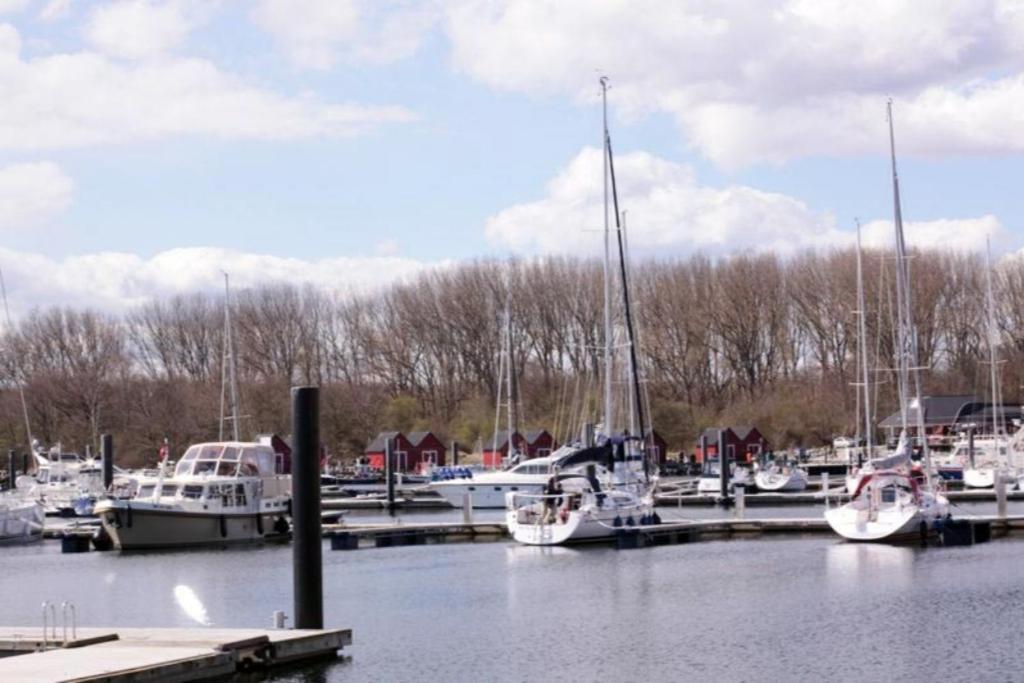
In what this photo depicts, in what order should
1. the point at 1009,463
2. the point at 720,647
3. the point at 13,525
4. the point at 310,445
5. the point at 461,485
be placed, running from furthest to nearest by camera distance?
1. the point at 1009,463
2. the point at 461,485
3. the point at 13,525
4. the point at 720,647
5. the point at 310,445

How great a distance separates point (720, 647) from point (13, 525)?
4213cm

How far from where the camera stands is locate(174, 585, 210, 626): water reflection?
1553 inches

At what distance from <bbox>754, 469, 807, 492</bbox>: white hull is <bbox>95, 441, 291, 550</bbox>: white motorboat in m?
32.4

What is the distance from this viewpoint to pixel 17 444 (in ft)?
410

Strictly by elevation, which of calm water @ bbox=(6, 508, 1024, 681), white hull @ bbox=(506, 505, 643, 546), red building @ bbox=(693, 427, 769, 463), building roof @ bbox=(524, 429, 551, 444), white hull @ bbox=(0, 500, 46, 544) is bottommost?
calm water @ bbox=(6, 508, 1024, 681)

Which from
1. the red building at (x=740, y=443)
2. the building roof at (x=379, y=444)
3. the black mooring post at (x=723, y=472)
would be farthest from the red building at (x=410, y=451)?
the black mooring post at (x=723, y=472)

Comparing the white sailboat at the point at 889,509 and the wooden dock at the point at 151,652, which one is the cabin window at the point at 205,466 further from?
the wooden dock at the point at 151,652

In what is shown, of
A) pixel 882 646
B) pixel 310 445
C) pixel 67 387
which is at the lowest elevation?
pixel 882 646

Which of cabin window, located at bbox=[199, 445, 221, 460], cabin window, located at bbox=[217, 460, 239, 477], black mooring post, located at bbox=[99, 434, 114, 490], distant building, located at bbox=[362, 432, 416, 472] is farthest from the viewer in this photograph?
distant building, located at bbox=[362, 432, 416, 472]

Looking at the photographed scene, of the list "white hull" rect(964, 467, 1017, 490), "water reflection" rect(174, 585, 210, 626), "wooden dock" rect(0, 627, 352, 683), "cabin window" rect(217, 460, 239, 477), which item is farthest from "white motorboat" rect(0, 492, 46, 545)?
"white hull" rect(964, 467, 1017, 490)

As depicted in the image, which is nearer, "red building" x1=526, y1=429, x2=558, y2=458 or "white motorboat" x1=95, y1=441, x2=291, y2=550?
"white motorboat" x1=95, y1=441, x2=291, y2=550

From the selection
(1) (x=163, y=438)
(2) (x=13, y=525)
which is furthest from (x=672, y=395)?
(2) (x=13, y=525)

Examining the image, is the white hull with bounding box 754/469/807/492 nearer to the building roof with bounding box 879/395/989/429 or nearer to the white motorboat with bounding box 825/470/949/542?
the building roof with bounding box 879/395/989/429

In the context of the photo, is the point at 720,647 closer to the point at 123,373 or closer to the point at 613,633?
the point at 613,633
